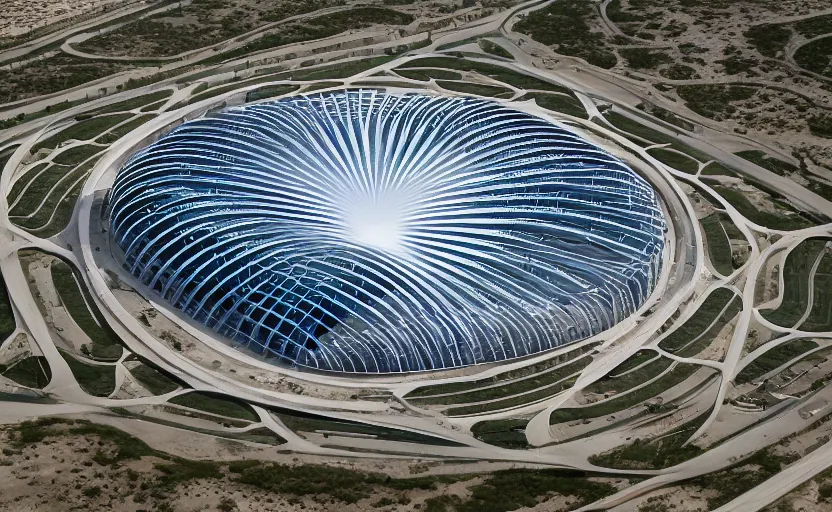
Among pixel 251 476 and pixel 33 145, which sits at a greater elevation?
pixel 33 145

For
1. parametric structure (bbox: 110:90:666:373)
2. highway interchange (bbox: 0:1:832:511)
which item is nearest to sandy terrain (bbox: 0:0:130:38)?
highway interchange (bbox: 0:1:832:511)

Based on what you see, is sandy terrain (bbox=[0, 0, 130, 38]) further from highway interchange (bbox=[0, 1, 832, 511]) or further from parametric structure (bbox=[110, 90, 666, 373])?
parametric structure (bbox=[110, 90, 666, 373])

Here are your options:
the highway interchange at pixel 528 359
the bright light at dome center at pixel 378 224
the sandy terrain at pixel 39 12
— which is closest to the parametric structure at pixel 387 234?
the bright light at dome center at pixel 378 224

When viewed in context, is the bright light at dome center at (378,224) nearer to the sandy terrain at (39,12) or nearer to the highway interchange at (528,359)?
the highway interchange at (528,359)

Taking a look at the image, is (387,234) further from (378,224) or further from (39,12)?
(39,12)

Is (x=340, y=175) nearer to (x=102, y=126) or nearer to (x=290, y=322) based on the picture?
(x=290, y=322)

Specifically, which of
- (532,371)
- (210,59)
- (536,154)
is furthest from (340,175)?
(210,59)

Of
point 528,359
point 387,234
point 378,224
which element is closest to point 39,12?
point 378,224

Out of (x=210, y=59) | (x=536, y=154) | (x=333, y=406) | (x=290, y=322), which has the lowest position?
(x=333, y=406)
